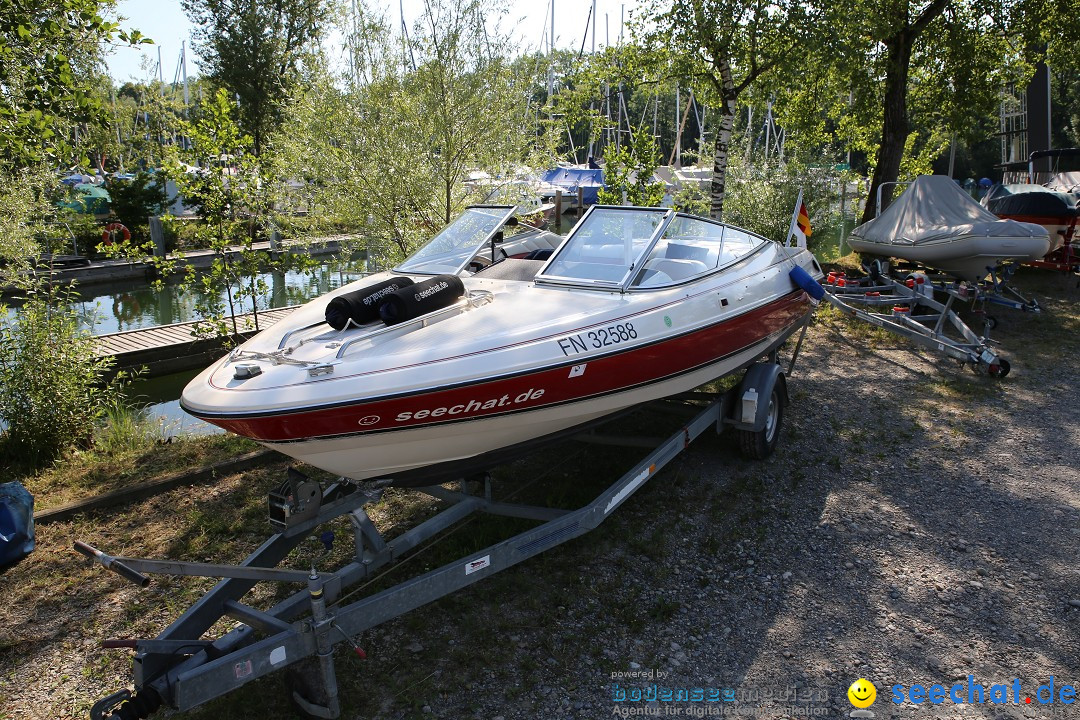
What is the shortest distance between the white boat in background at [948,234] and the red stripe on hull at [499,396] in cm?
616

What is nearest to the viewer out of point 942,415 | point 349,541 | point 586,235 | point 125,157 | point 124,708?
point 124,708

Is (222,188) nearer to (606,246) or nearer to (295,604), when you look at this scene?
(606,246)

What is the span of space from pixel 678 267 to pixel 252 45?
21.7 metres

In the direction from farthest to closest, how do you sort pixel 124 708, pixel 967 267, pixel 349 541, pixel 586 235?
pixel 967 267, pixel 586 235, pixel 349 541, pixel 124 708

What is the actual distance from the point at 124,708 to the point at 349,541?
2015 millimetres

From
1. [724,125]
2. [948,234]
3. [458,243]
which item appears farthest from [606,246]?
[948,234]

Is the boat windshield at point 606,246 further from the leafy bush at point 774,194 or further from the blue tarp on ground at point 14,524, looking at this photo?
the leafy bush at point 774,194

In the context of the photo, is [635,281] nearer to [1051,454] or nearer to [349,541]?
[349,541]

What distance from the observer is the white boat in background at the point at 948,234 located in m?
9.34

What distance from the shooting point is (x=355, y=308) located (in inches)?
160

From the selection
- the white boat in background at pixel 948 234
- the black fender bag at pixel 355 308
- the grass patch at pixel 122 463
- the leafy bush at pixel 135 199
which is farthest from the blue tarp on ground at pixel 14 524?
the leafy bush at pixel 135 199

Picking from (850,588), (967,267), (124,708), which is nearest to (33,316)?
(124,708)

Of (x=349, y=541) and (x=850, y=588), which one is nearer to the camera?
(x=850, y=588)

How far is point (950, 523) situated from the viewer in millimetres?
4793
